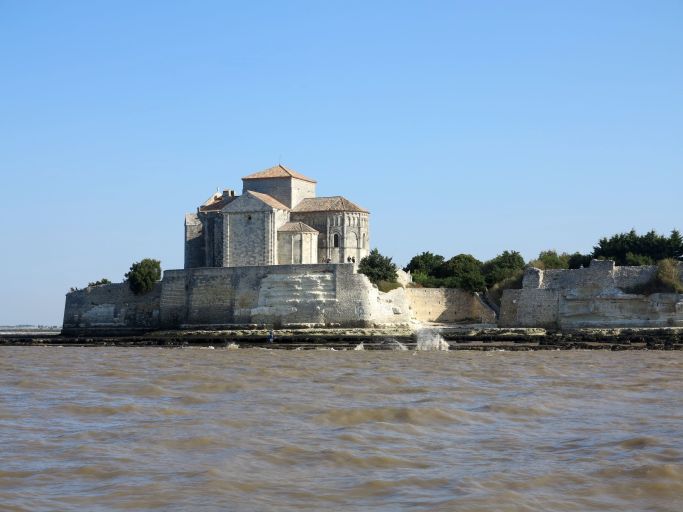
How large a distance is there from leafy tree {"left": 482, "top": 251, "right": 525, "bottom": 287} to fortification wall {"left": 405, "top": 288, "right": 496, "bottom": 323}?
43.9 inches

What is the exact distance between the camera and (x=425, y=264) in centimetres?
4088

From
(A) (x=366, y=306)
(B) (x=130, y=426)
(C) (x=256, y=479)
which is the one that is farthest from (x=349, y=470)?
(A) (x=366, y=306)

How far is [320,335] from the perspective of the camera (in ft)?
97.3

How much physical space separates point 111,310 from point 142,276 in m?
1.79

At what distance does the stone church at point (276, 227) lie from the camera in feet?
116

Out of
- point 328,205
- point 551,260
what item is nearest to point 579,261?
point 551,260

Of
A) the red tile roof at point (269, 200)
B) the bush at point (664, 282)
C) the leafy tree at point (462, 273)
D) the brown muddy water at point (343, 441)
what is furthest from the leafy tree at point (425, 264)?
the brown muddy water at point (343, 441)

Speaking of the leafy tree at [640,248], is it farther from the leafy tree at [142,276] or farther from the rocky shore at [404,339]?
the leafy tree at [142,276]

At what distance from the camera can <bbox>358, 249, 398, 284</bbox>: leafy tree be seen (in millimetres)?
34469

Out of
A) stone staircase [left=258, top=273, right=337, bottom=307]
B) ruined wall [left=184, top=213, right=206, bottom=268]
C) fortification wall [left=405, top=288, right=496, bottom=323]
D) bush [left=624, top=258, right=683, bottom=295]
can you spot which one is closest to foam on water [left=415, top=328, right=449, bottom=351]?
stone staircase [left=258, top=273, right=337, bottom=307]

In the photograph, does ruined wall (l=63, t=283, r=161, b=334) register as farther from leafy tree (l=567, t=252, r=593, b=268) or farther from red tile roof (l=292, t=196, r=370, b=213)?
leafy tree (l=567, t=252, r=593, b=268)

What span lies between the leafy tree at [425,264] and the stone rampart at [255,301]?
23.5 ft

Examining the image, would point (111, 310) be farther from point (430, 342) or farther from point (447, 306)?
point (430, 342)

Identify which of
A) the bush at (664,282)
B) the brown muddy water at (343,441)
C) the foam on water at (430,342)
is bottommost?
the brown muddy water at (343,441)
